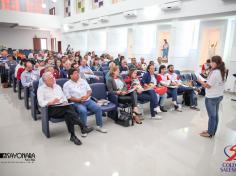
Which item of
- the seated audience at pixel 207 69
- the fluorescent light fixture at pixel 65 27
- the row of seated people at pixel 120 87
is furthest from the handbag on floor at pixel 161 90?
the fluorescent light fixture at pixel 65 27

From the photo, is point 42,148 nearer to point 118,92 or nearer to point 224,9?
point 118,92

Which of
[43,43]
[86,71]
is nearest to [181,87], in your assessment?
[86,71]

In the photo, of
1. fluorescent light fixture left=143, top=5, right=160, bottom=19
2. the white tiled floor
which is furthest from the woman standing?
fluorescent light fixture left=143, top=5, right=160, bottom=19

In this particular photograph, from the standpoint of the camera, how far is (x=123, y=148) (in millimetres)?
2998

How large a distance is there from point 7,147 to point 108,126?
179cm

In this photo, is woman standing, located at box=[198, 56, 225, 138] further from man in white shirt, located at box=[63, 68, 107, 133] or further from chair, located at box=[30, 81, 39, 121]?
chair, located at box=[30, 81, 39, 121]

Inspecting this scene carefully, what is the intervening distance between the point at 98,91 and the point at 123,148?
1.45 metres

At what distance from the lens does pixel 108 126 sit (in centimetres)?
384

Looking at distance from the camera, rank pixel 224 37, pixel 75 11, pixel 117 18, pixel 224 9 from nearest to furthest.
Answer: pixel 224 9 → pixel 224 37 → pixel 117 18 → pixel 75 11

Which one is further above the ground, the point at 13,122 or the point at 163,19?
the point at 163,19

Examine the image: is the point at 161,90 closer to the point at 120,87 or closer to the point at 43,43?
the point at 120,87

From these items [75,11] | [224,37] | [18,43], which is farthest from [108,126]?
[18,43]

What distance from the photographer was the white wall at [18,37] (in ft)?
58.7

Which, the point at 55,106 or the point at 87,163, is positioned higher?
the point at 55,106
